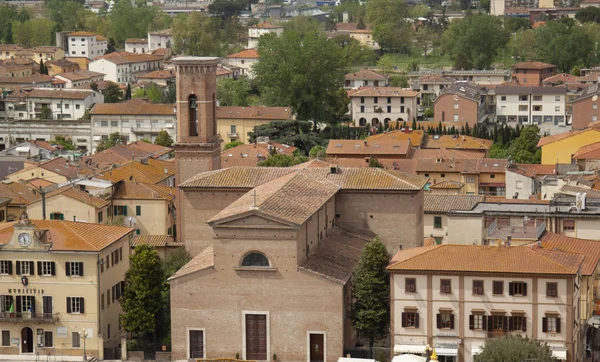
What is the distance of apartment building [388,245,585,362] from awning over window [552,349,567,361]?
1.1 inches

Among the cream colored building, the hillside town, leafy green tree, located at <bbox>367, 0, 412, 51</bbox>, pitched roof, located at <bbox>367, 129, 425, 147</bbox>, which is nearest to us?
the hillside town

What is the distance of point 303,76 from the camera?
9988 cm

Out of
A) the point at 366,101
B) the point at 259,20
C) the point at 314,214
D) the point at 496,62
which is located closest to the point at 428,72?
the point at 496,62

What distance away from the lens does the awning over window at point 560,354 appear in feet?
137

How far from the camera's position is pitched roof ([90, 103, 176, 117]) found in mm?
93125

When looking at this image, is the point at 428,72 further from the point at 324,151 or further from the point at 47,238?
the point at 47,238

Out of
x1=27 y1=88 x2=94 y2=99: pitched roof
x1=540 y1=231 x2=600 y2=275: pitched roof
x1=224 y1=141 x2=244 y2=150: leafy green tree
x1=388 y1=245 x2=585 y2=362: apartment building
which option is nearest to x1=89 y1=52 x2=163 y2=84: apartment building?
x1=27 y1=88 x2=94 y2=99: pitched roof

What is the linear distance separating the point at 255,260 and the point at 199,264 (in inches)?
86.3

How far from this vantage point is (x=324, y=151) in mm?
79812

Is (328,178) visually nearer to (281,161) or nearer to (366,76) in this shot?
(281,161)

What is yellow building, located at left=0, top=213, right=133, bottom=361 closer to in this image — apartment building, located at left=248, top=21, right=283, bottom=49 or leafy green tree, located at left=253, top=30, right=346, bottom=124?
leafy green tree, located at left=253, top=30, right=346, bottom=124

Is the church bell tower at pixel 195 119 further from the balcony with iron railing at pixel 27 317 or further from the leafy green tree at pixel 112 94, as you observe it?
the leafy green tree at pixel 112 94

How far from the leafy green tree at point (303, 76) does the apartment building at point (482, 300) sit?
56093 millimetres

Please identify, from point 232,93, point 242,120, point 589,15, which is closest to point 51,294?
point 242,120
